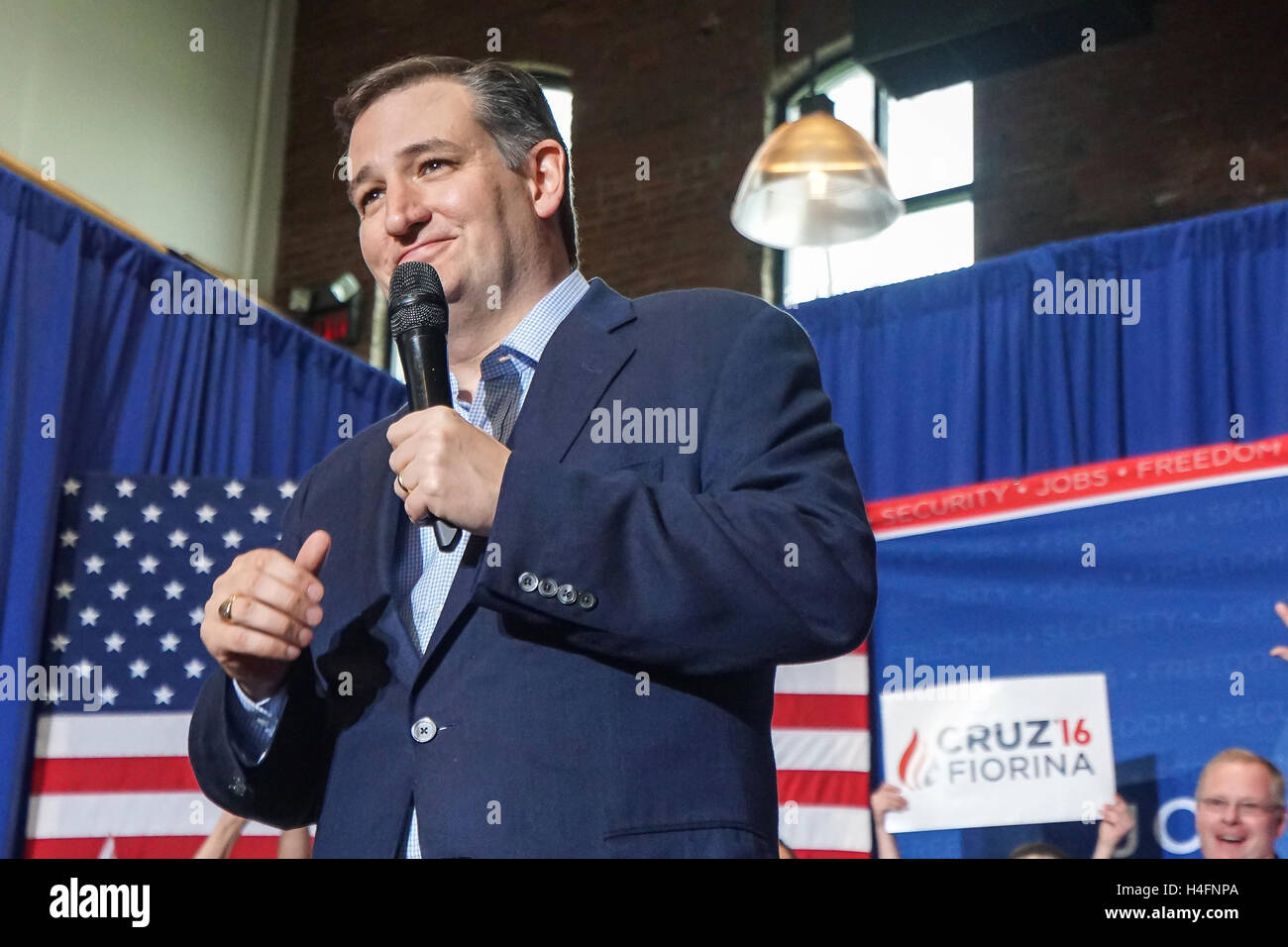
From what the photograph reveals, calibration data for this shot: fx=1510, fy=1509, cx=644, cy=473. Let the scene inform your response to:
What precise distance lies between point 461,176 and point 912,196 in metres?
6.53

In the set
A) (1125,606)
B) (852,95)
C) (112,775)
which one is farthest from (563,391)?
(852,95)

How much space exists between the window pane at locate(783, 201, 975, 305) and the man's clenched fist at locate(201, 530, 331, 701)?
656 centimetres

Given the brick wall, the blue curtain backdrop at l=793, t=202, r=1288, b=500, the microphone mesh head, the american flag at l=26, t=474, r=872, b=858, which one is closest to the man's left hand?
the microphone mesh head

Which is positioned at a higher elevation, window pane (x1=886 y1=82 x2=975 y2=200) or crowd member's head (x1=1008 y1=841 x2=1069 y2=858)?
window pane (x1=886 y1=82 x2=975 y2=200)

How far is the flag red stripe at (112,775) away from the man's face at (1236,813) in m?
2.96

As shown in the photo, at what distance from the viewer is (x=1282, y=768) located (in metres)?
4.04

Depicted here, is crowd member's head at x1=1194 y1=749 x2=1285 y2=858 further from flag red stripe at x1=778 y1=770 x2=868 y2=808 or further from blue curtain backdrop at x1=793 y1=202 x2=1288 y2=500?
blue curtain backdrop at x1=793 y1=202 x2=1288 y2=500

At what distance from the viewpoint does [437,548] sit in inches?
52.7

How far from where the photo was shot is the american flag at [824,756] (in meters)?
4.91

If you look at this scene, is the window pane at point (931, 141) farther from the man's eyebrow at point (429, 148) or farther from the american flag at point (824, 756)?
the man's eyebrow at point (429, 148)

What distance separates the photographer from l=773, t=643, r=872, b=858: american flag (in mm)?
4910

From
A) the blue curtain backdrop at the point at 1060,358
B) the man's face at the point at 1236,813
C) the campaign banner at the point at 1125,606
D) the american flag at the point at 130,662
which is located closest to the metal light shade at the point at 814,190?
the blue curtain backdrop at the point at 1060,358

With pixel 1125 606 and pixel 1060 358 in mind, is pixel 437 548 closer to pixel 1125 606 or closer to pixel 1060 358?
pixel 1125 606
